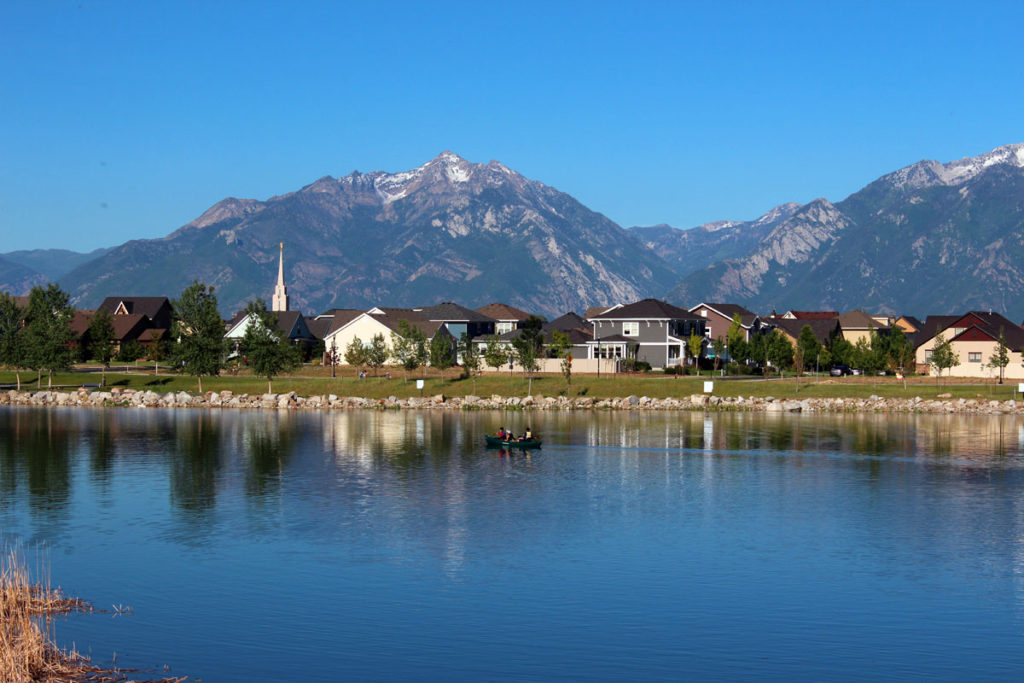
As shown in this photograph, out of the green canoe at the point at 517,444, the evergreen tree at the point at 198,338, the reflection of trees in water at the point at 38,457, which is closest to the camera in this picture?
the reflection of trees in water at the point at 38,457

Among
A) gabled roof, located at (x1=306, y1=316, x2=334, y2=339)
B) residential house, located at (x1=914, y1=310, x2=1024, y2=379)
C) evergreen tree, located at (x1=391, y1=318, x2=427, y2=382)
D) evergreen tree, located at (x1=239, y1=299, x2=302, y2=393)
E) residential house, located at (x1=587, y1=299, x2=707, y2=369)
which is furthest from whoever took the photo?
gabled roof, located at (x1=306, y1=316, x2=334, y2=339)

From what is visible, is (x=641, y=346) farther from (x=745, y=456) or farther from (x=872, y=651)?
(x=872, y=651)

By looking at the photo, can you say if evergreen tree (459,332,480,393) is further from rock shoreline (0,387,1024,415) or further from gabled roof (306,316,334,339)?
gabled roof (306,316,334,339)

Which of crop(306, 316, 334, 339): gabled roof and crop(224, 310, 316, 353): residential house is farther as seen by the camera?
crop(306, 316, 334, 339): gabled roof

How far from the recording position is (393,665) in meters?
26.1

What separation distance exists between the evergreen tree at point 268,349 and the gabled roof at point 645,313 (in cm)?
4726

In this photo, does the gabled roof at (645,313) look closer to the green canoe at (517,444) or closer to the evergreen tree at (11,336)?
the evergreen tree at (11,336)

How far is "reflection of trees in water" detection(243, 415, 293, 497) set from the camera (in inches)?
2214

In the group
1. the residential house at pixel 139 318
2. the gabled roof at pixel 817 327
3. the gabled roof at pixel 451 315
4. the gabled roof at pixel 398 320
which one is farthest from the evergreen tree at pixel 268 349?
the gabled roof at pixel 817 327

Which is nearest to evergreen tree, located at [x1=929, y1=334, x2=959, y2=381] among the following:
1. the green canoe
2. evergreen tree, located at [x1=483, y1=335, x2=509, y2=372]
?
evergreen tree, located at [x1=483, y1=335, x2=509, y2=372]

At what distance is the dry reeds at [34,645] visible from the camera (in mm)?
22781

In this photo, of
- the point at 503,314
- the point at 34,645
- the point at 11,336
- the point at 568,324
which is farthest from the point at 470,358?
the point at 34,645

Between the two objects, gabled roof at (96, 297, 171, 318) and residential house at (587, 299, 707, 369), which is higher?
gabled roof at (96, 297, 171, 318)

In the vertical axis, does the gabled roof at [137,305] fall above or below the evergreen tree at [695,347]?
above
